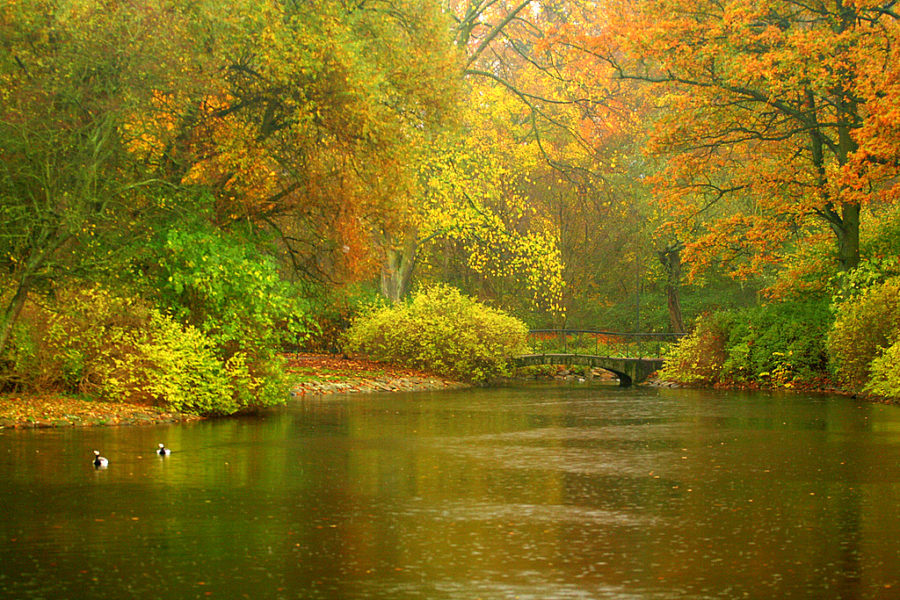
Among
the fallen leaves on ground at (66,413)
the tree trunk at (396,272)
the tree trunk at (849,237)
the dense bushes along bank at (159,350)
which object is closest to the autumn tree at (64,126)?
the dense bushes along bank at (159,350)

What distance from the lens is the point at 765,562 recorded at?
327 inches

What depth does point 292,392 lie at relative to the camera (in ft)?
96.2

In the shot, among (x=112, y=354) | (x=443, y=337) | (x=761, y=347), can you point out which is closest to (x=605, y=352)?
(x=443, y=337)

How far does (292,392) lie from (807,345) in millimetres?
13718

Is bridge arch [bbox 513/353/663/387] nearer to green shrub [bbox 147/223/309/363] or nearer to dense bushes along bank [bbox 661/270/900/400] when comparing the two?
dense bushes along bank [bbox 661/270/900/400]

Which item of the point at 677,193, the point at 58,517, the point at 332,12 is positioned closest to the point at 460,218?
the point at 677,193

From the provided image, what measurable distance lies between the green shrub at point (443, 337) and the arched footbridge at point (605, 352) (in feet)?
4.30

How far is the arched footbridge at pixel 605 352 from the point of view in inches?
1485

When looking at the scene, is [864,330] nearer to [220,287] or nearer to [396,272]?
[220,287]

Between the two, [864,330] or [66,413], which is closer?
[66,413]

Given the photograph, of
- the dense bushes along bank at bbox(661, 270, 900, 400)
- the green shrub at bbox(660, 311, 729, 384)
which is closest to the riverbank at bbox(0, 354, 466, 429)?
the green shrub at bbox(660, 311, 729, 384)

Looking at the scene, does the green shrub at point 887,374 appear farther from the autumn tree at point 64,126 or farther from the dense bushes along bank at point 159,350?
the autumn tree at point 64,126

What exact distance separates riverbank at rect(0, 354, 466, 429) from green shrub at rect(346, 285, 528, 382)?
1.71 feet

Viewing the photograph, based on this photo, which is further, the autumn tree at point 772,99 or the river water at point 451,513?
the autumn tree at point 772,99
